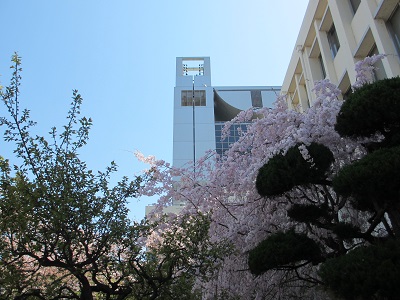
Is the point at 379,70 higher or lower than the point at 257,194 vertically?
higher

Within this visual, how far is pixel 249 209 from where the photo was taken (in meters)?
6.95

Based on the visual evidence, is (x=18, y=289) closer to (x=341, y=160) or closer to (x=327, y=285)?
(x=327, y=285)

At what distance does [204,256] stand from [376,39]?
6060 mm

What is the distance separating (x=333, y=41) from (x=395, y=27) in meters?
2.94

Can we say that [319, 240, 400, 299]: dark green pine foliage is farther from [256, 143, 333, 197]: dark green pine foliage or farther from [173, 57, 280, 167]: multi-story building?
[173, 57, 280, 167]: multi-story building

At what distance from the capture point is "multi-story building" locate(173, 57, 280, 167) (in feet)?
83.7

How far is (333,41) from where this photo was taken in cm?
1088

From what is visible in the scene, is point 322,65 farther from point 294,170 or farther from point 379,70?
point 294,170

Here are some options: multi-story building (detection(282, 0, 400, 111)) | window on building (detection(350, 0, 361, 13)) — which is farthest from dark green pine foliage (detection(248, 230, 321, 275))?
window on building (detection(350, 0, 361, 13))

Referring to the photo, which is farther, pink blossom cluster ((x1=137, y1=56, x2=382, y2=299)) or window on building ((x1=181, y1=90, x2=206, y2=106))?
window on building ((x1=181, y1=90, x2=206, y2=106))

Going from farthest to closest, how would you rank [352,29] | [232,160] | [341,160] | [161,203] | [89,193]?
1. [352,29]
2. [161,203]
3. [232,160]
4. [341,160]
5. [89,193]

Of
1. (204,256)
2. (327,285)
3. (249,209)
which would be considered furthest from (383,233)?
(204,256)

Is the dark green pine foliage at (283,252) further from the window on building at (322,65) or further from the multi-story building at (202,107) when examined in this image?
the multi-story building at (202,107)

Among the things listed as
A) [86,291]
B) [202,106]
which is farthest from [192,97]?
[86,291]
